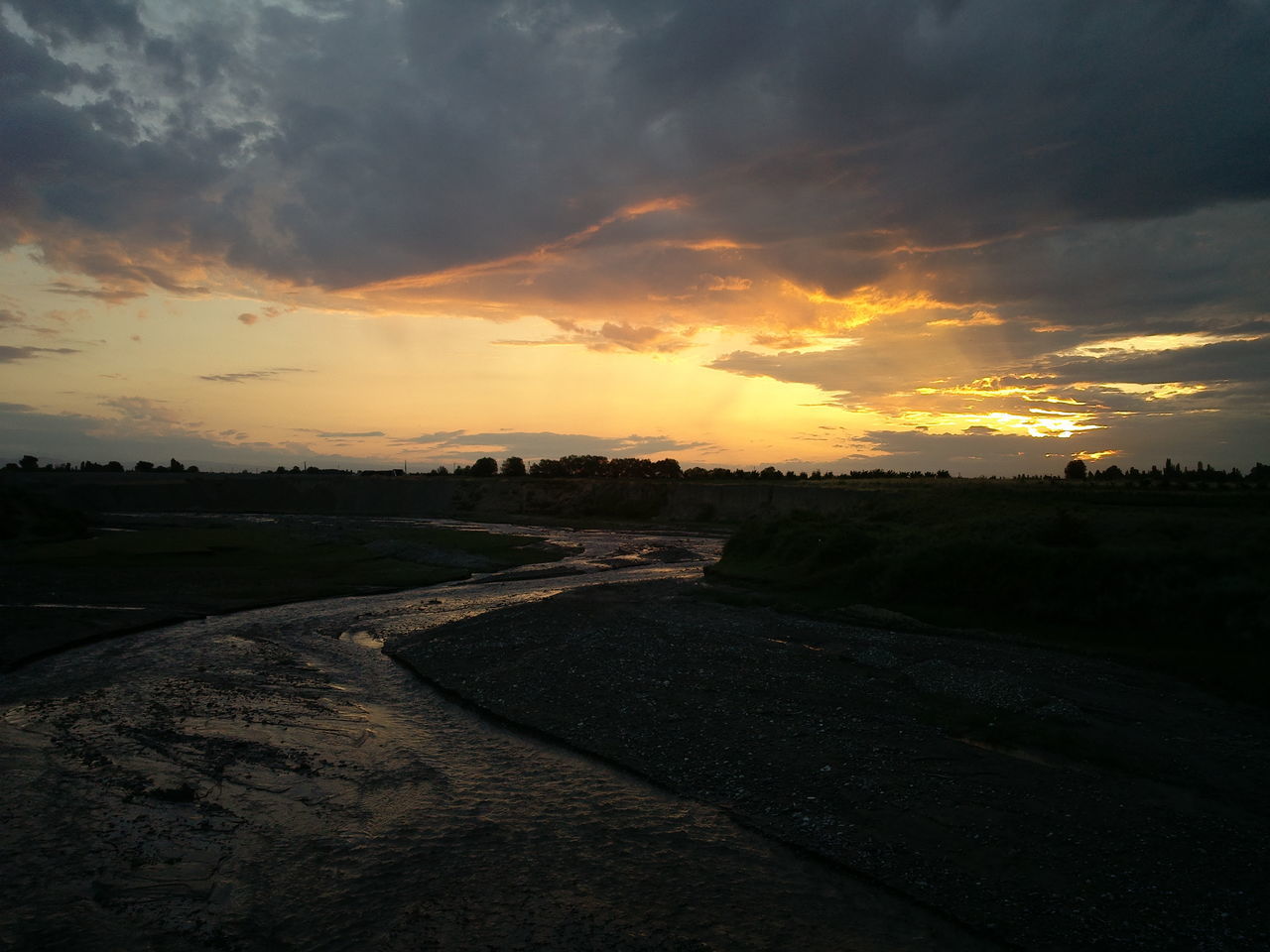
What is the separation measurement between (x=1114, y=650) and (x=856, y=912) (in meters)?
18.1

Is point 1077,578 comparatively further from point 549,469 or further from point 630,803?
point 549,469

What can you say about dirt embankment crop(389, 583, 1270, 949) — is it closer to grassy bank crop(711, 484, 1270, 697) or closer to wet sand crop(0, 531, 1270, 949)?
wet sand crop(0, 531, 1270, 949)

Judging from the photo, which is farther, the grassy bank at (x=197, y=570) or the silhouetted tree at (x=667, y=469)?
the silhouetted tree at (x=667, y=469)

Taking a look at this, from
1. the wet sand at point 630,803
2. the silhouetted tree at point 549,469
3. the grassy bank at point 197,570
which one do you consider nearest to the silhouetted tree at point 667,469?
the silhouetted tree at point 549,469

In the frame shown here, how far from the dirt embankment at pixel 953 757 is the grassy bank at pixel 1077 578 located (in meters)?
2.76

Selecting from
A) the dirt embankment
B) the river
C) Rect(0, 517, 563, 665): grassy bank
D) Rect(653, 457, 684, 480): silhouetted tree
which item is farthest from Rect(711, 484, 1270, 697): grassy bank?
Rect(653, 457, 684, 480): silhouetted tree

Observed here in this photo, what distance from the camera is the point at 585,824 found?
12.8 m

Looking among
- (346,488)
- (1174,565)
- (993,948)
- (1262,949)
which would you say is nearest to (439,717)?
(993,948)

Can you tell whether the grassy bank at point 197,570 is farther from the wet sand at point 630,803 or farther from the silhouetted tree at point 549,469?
the silhouetted tree at point 549,469

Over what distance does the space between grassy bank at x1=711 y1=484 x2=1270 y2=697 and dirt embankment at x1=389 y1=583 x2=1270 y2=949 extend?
276cm

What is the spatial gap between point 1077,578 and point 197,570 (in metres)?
43.9

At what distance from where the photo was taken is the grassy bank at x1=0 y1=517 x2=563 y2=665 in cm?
2831

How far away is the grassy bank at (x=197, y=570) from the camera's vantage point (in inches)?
1115

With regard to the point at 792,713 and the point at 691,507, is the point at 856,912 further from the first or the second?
the point at 691,507
